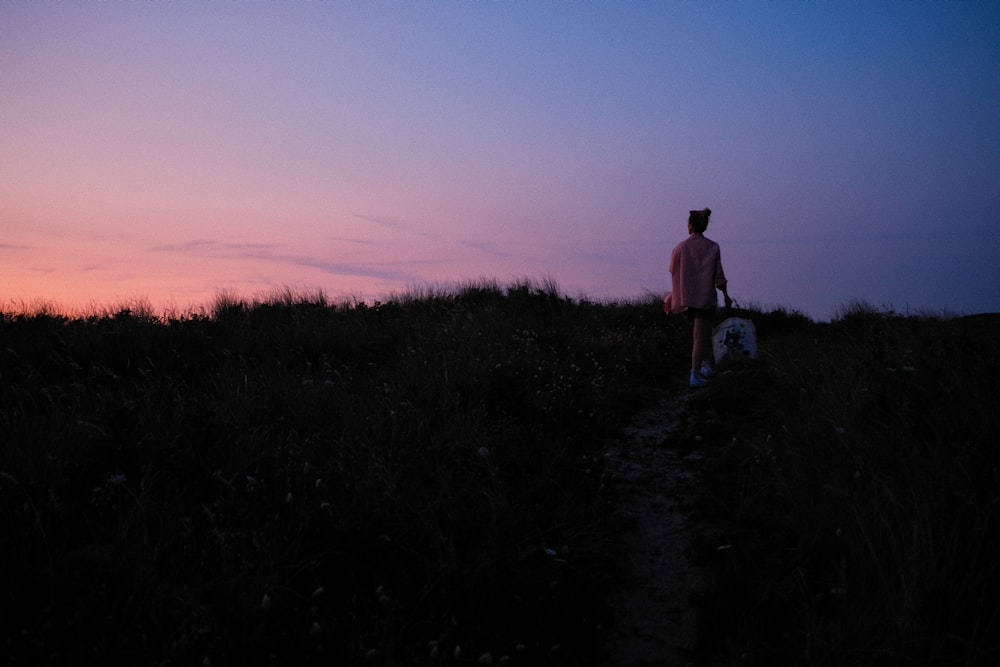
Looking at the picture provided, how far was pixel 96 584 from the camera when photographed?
11.2 feet

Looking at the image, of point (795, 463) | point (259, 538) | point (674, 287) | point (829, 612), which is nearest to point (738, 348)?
point (674, 287)

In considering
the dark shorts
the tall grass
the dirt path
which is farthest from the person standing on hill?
the tall grass

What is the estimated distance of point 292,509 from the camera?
4.34m

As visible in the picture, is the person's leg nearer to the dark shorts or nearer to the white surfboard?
the dark shorts

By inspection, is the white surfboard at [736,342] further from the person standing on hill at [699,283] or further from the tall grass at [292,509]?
the tall grass at [292,509]

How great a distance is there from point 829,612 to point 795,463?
1.64 metres

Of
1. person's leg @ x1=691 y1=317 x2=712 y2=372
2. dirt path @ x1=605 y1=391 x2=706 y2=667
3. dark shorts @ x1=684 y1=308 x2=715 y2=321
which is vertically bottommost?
dirt path @ x1=605 y1=391 x2=706 y2=667

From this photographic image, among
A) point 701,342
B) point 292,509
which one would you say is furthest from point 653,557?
point 701,342

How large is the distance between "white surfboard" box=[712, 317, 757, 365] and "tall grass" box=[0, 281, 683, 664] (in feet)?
11.3

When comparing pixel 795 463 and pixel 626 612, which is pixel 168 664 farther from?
pixel 795 463

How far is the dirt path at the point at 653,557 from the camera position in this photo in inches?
149

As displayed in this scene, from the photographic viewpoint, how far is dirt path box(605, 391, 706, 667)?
379 centimetres

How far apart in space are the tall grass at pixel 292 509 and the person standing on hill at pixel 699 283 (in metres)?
3.14

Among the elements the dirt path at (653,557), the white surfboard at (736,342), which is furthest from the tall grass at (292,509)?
the white surfboard at (736,342)
